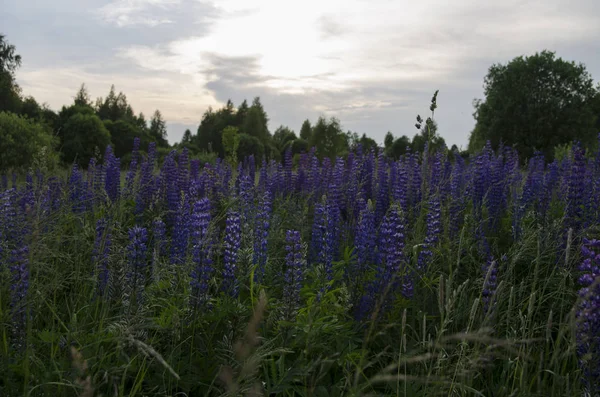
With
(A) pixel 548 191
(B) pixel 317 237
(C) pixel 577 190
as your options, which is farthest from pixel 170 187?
(A) pixel 548 191

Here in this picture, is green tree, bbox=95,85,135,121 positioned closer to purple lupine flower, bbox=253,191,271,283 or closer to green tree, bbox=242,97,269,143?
green tree, bbox=242,97,269,143

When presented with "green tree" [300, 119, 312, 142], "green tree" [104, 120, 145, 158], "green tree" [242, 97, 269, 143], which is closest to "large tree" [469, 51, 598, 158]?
"green tree" [242, 97, 269, 143]

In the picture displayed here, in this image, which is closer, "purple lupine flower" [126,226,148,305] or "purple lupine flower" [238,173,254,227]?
"purple lupine flower" [126,226,148,305]

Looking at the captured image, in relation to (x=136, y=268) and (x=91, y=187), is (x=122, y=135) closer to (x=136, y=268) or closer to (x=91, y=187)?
(x=91, y=187)

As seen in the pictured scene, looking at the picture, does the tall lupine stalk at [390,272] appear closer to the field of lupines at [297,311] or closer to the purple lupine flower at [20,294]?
the field of lupines at [297,311]

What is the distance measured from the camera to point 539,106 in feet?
108

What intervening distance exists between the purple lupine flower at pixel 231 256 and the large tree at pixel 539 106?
3134 centimetres

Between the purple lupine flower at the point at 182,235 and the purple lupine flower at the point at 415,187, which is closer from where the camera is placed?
the purple lupine flower at the point at 182,235

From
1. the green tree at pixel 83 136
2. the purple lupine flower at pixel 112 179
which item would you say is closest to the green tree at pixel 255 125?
the green tree at pixel 83 136

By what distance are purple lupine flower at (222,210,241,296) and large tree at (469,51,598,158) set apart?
103 ft

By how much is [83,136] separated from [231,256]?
43.9 meters

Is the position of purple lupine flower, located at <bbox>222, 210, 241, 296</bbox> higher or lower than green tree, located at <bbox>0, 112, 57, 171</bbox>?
lower

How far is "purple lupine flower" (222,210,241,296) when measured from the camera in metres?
3.44

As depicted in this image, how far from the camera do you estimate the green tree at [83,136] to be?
42.0 m
